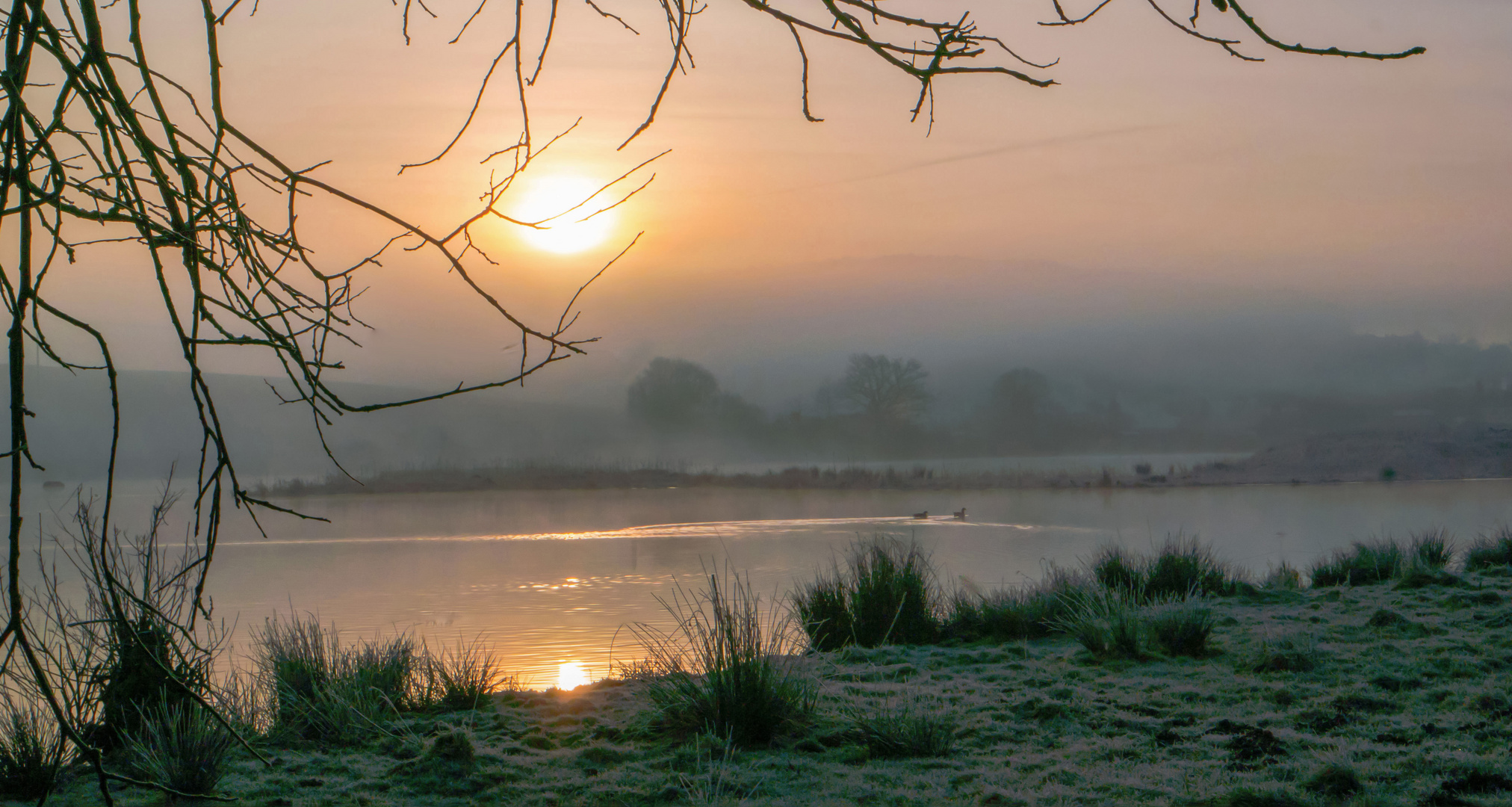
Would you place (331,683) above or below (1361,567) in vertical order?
above

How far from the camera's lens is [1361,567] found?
6.84m

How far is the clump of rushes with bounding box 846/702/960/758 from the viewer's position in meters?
3.16

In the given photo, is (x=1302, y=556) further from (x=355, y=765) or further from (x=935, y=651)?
(x=355, y=765)

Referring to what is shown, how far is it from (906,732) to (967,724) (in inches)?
15.3

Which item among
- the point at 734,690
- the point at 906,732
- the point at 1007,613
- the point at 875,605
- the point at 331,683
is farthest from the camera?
the point at 875,605

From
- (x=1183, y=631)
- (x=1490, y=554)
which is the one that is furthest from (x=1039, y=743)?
(x=1490, y=554)

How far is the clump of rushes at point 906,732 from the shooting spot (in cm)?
316

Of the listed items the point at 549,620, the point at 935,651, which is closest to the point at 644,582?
the point at 549,620

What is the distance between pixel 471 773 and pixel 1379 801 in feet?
8.28

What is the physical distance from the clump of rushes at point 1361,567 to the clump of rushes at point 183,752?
21.3ft

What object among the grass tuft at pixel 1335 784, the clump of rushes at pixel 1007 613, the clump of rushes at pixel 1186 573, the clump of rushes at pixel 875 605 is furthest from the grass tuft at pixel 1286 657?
the clump of rushes at pixel 1186 573

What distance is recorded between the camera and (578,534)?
15750 millimetres

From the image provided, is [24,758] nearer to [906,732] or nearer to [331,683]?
[331,683]

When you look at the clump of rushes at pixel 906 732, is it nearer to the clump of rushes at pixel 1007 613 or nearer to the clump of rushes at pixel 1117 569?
the clump of rushes at pixel 1007 613
